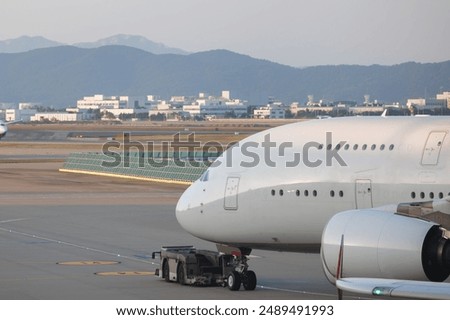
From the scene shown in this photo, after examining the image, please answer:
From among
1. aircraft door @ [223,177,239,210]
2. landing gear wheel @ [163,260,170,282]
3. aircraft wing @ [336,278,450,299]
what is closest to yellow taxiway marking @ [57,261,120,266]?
landing gear wheel @ [163,260,170,282]

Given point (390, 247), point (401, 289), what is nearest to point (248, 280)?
point (390, 247)

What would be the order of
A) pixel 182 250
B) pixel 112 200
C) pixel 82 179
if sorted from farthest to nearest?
1. pixel 82 179
2. pixel 112 200
3. pixel 182 250

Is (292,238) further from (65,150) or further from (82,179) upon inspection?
(65,150)

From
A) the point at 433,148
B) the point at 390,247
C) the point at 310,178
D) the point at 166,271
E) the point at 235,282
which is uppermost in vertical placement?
the point at 433,148

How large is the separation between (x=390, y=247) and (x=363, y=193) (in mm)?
4428

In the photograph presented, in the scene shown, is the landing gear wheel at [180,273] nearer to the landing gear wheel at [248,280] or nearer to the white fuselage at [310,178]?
the white fuselage at [310,178]

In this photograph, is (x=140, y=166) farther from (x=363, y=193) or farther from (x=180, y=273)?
(x=363, y=193)

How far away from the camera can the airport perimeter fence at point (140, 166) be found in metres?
85.3

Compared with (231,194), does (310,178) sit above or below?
above

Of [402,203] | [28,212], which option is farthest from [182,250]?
[28,212]

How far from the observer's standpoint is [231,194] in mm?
32719

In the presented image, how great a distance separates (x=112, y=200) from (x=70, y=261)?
95.8 feet

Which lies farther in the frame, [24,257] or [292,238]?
[24,257]

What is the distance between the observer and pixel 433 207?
26719mm
